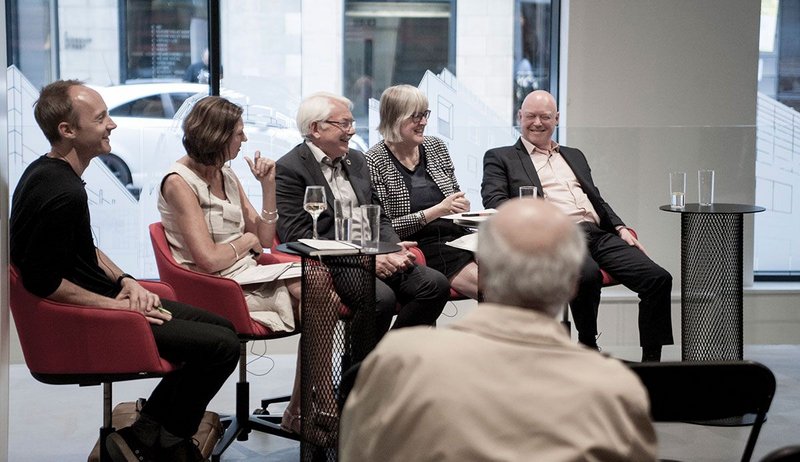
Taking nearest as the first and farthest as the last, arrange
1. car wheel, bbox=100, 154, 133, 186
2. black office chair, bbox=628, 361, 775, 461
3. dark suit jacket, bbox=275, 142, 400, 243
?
black office chair, bbox=628, 361, 775, 461
dark suit jacket, bbox=275, 142, 400, 243
car wheel, bbox=100, 154, 133, 186

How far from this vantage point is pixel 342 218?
12.7ft

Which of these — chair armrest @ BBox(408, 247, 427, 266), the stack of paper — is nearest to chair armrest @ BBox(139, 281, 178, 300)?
the stack of paper

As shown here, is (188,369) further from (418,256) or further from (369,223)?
(418,256)

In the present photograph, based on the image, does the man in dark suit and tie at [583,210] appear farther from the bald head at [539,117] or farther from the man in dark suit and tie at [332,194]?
the man in dark suit and tie at [332,194]

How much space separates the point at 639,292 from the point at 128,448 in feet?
8.25

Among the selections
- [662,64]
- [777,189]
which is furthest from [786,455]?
[662,64]

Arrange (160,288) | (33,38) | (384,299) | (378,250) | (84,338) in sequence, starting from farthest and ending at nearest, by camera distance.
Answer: (33,38)
(384,299)
(160,288)
(378,250)
(84,338)

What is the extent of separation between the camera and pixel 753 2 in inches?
241

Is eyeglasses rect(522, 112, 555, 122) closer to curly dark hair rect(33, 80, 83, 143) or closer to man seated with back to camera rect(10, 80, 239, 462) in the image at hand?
man seated with back to camera rect(10, 80, 239, 462)

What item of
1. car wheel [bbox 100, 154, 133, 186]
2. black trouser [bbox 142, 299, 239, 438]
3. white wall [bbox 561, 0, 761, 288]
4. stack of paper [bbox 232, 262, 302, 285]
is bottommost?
black trouser [bbox 142, 299, 239, 438]

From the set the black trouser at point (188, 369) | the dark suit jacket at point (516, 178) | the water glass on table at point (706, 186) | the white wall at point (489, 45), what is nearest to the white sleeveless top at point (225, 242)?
the black trouser at point (188, 369)

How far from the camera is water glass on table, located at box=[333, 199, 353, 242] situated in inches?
151

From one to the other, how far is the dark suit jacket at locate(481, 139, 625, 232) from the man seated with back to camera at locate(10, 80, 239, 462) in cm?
187

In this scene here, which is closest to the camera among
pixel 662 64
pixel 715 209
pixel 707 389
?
pixel 707 389
